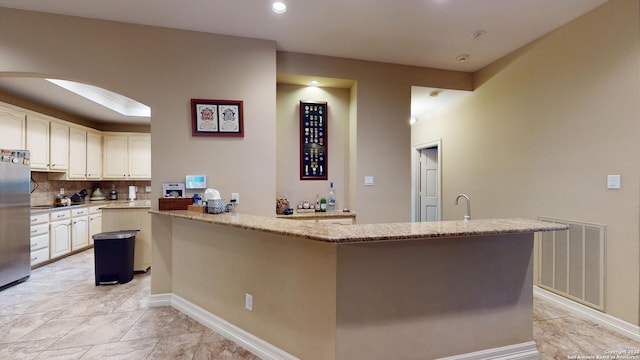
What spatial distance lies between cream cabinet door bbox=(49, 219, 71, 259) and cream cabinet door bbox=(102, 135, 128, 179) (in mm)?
1407

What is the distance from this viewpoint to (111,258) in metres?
3.38

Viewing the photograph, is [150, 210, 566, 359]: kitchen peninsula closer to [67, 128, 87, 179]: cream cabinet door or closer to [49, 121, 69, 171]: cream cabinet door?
[49, 121, 69, 171]: cream cabinet door

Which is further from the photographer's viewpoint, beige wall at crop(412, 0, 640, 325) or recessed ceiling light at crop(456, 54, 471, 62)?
recessed ceiling light at crop(456, 54, 471, 62)

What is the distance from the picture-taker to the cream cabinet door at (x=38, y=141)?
4.17 meters

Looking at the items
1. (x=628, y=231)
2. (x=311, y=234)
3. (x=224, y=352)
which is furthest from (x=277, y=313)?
(x=628, y=231)

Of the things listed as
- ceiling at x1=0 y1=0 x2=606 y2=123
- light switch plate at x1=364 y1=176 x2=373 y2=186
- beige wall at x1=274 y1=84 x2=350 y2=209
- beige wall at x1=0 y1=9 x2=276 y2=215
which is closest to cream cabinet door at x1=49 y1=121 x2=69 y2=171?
ceiling at x1=0 y1=0 x2=606 y2=123

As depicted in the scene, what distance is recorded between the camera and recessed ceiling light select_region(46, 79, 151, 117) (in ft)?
12.5

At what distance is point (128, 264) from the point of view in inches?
136

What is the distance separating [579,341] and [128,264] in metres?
4.55

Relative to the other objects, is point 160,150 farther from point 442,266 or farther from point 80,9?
point 442,266

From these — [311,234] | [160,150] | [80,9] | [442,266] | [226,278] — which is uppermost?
[80,9]

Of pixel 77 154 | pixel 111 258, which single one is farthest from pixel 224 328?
pixel 77 154

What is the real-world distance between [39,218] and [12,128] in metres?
1.28

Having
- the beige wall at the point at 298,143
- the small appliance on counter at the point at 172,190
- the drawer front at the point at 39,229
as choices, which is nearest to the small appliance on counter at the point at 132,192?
the drawer front at the point at 39,229
